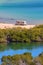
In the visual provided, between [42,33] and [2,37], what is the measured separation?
192cm

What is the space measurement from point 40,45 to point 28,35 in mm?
1527

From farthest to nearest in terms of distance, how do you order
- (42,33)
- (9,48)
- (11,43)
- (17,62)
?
(42,33), (11,43), (9,48), (17,62)

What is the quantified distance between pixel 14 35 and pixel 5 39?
0.47 meters

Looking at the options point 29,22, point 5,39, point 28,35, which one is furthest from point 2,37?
point 29,22

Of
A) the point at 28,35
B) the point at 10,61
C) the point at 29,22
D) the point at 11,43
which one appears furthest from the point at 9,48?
the point at 29,22

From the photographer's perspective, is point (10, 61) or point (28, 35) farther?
point (28, 35)

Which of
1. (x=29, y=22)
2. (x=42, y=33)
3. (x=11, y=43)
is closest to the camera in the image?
(x=11, y=43)

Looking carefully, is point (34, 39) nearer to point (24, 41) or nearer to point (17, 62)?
point (24, 41)

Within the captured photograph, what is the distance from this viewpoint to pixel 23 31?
14.6 m

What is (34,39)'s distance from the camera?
45.9ft

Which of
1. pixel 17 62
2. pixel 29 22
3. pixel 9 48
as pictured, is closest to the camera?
pixel 17 62

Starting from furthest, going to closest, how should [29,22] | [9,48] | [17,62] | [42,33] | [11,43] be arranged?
[29,22] < [42,33] < [11,43] < [9,48] < [17,62]

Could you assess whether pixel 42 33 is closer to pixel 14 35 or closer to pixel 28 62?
pixel 14 35

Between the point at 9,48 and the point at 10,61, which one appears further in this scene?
the point at 9,48
